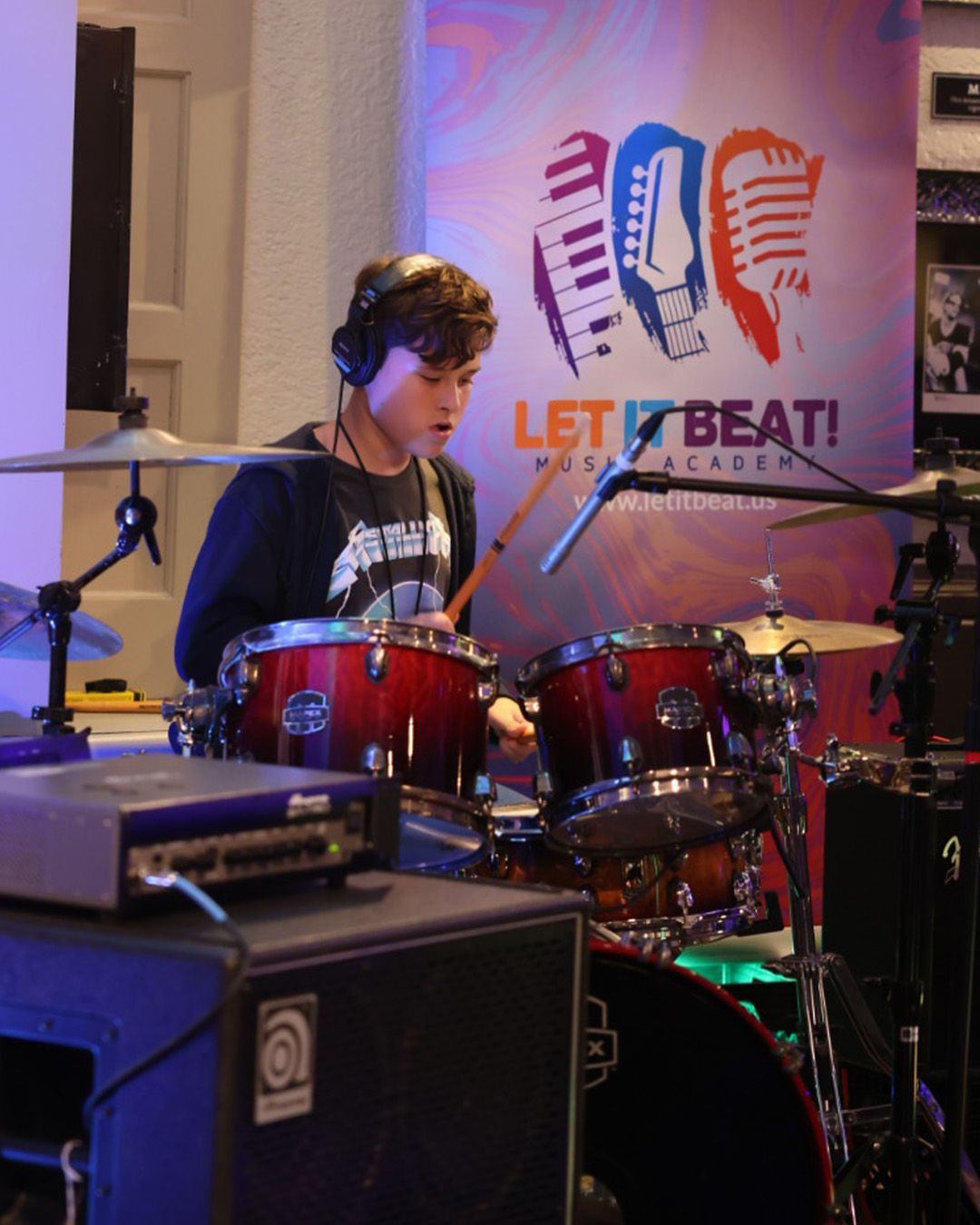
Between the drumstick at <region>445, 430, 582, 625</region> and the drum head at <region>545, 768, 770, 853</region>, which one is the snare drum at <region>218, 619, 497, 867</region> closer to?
the drum head at <region>545, 768, 770, 853</region>

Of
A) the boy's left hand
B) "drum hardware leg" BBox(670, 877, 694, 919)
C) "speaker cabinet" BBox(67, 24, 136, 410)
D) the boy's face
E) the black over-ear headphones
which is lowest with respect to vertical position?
"drum hardware leg" BBox(670, 877, 694, 919)

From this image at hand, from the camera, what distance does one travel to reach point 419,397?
2738 millimetres

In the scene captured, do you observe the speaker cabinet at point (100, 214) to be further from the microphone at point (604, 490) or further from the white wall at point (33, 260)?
the microphone at point (604, 490)

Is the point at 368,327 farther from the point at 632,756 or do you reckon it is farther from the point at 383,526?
the point at 632,756

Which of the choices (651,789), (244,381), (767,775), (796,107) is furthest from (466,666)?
(796,107)

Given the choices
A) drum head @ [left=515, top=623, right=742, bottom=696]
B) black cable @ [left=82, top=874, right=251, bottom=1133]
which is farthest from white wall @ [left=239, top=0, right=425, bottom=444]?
black cable @ [left=82, top=874, right=251, bottom=1133]

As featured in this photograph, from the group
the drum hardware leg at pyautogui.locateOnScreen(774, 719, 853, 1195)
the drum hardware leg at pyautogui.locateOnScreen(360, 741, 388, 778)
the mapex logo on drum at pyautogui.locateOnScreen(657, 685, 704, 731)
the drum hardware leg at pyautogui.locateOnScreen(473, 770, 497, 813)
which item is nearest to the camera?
the drum hardware leg at pyautogui.locateOnScreen(360, 741, 388, 778)

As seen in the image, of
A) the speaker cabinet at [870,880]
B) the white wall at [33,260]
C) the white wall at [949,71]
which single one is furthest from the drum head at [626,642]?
the white wall at [949,71]

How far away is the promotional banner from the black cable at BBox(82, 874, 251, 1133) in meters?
2.73

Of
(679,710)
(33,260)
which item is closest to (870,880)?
(679,710)

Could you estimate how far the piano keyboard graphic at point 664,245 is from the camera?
13.4ft

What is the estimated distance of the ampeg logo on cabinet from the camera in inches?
49.2

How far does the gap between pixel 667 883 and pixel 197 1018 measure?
1.62 m

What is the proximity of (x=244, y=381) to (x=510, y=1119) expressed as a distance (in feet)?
8.50
